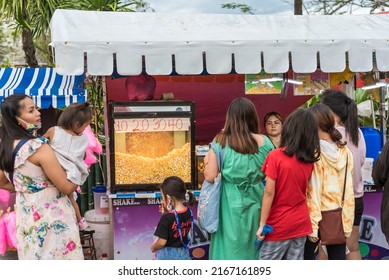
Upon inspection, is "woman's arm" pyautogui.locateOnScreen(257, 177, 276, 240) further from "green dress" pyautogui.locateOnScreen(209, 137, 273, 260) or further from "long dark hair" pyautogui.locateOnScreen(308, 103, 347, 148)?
"long dark hair" pyautogui.locateOnScreen(308, 103, 347, 148)

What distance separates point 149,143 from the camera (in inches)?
205

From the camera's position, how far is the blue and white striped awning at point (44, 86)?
650cm

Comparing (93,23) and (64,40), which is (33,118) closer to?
(64,40)

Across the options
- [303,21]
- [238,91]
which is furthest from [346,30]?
[238,91]

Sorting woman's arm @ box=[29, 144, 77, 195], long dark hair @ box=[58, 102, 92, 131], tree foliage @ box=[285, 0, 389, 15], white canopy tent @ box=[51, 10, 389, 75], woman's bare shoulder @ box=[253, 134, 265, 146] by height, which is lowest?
woman's arm @ box=[29, 144, 77, 195]

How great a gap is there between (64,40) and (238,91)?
317 centimetres

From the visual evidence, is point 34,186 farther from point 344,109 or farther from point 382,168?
point 344,109

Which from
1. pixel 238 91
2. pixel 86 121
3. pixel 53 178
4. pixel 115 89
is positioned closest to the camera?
pixel 53 178

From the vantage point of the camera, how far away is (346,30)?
5.55 m

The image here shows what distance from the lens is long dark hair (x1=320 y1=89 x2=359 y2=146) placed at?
14.6 feet

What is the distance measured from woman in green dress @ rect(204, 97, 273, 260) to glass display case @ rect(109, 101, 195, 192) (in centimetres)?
118

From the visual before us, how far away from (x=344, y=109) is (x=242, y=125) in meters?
1.07

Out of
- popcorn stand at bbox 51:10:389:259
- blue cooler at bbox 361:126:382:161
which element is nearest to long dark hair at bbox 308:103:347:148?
popcorn stand at bbox 51:10:389:259

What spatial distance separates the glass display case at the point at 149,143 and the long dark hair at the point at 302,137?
1750 mm
